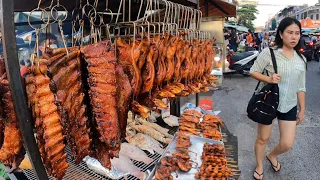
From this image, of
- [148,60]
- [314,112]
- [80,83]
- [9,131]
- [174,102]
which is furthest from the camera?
[314,112]

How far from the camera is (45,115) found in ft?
4.29

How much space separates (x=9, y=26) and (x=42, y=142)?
0.59m

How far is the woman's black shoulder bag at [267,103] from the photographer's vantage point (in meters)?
3.79

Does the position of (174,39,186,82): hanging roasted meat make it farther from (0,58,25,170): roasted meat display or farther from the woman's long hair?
the woman's long hair

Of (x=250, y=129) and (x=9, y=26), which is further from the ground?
(x=9, y=26)

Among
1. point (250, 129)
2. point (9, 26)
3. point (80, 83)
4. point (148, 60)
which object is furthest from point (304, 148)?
point (9, 26)

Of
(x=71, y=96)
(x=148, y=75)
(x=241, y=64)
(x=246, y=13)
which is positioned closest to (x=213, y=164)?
(x=148, y=75)

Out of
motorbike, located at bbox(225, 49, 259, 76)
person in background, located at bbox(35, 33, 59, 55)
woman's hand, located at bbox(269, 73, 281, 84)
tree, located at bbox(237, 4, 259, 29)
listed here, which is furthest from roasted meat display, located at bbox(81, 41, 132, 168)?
tree, located at bbox(237, 4, 259, 29)

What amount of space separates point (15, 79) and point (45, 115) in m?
0.24

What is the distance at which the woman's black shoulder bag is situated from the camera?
3.79 meters

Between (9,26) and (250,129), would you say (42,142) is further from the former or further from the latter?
(250,129)

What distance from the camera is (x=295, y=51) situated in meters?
3.95

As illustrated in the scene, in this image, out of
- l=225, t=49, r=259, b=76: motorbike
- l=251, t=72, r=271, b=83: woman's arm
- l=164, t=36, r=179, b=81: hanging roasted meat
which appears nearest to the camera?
l=164, t=36, r=179, b=81: hanging roasted meat

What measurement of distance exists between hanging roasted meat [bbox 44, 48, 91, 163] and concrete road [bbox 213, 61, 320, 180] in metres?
3.51
